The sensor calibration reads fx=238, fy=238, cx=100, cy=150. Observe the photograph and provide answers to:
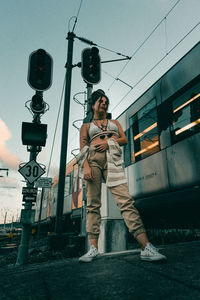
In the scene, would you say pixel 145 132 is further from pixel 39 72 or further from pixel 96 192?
pixel 96 192

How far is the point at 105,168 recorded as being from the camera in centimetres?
253

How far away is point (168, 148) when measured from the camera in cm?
431

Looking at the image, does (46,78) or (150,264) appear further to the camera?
(46,78)

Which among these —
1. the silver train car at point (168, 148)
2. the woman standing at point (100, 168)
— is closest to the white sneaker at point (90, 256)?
the woman standing at point (100, 168)

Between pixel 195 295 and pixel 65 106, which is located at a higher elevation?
pixel 65 106

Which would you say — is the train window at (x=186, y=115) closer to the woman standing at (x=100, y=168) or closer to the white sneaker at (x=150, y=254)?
the woman standing at (x=100, y=168)

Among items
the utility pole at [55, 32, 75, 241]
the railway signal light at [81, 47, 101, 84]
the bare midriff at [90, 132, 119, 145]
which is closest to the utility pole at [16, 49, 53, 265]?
the railway signal light at [81, 47, 101, 84]

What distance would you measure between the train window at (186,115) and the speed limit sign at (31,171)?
3033 mm

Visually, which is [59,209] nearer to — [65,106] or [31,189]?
[31,189]

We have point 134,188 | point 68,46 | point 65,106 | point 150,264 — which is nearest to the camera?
point 150,264

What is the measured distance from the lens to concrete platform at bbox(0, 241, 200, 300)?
50.4 inches

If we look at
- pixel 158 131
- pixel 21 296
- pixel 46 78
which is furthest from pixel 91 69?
pixel 21 296

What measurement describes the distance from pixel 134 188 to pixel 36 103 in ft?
8.91

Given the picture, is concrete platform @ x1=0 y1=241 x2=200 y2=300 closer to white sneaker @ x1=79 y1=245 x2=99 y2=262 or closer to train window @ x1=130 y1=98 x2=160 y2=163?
white sneaker @ x1=79 y1=245 x2=99 y2=262
